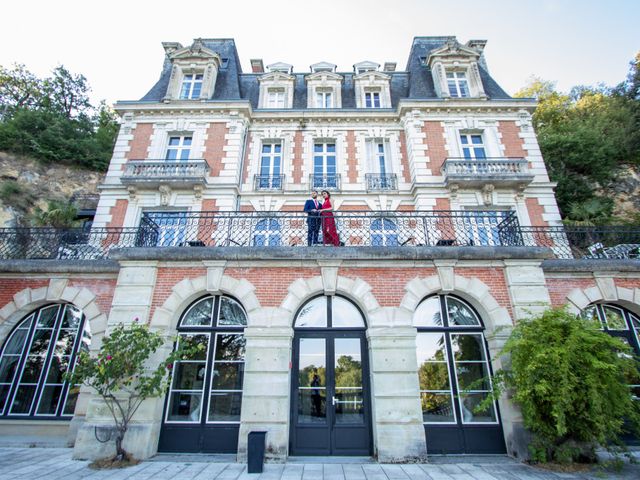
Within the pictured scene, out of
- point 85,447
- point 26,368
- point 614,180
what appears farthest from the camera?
point 614,180

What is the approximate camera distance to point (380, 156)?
1491cm

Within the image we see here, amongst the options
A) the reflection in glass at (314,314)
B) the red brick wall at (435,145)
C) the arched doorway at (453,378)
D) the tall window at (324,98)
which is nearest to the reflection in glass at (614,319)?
the arched doorway at (453,378)

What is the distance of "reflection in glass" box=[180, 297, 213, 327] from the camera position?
283 inches

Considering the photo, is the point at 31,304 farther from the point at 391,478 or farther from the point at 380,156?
the point at 380,156

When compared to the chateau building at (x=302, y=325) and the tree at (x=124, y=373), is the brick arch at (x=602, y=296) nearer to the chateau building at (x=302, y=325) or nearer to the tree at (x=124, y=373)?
the chateau building at (x=302, y=325)

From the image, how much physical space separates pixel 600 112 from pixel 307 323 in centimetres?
2616

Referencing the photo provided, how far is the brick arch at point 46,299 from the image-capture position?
758cm

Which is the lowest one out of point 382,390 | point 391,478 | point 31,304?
point 391,478

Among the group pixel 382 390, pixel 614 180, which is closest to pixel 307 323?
pixel 382 390

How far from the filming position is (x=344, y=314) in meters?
7.09

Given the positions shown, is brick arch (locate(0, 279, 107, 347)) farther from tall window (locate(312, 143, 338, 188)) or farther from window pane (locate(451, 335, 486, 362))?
tall window (locate(312, 143, 338, 188))

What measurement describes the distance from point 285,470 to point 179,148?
45.0 ft

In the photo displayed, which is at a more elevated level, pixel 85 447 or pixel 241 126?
pixel 241 126

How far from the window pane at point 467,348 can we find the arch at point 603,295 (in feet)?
8.19
